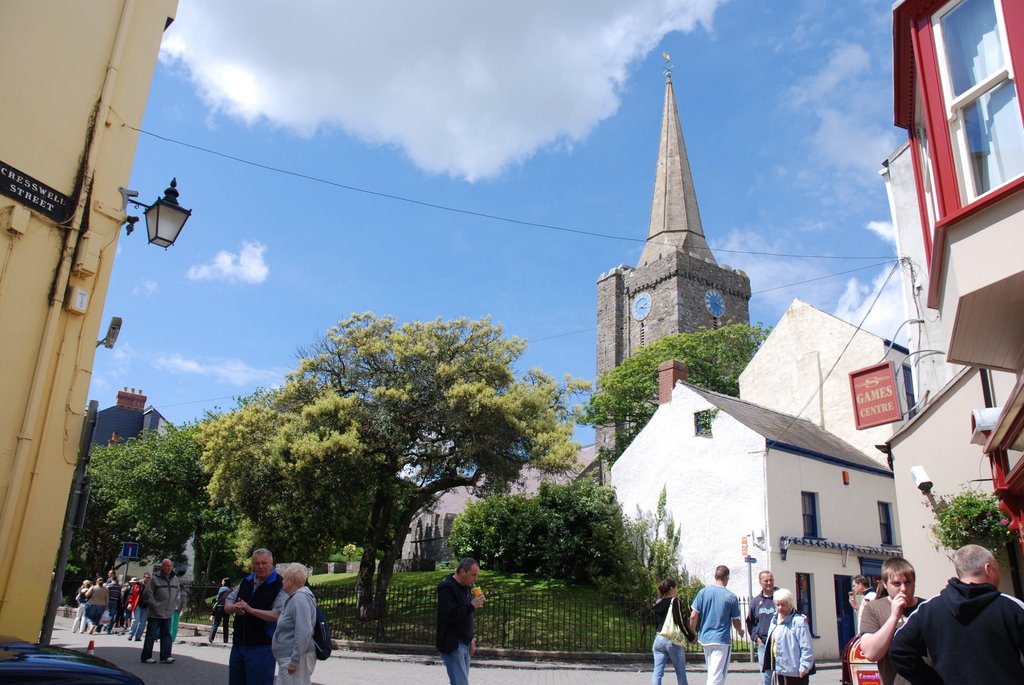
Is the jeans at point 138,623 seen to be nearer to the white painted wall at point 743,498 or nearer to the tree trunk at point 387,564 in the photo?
the tree trunk at point 387,564

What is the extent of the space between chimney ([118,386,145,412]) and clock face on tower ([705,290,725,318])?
45.8 metres

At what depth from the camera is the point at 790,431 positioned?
81.4 ft

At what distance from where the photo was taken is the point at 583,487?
26.4m

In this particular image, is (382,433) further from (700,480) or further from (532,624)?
(700,480)

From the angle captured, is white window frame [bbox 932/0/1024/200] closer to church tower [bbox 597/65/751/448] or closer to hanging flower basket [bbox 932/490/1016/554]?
hanging flower basket [bbox 932/490/1016/554]

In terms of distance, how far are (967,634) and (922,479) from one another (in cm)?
1079

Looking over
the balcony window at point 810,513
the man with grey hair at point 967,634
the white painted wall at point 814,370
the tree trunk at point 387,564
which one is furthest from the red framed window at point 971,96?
the white painted wall at point 814,370

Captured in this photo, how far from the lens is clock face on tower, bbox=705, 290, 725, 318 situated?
219ft

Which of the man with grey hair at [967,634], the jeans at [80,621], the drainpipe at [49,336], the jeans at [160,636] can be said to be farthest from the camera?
the jeans at [80,621]

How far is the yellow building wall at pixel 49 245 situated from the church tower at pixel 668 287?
52.4 m

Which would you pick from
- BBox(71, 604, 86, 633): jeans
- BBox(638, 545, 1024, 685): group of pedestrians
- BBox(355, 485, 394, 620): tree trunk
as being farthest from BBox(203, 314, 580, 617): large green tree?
BBox(638, 545, 1024, 685): group of pedestrians

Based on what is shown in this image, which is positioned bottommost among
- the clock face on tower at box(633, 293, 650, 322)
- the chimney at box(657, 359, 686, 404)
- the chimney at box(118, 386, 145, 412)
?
the chimney at box(657, 359, 686, 404)

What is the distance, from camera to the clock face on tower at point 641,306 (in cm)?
6719

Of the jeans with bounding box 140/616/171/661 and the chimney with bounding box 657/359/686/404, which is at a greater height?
the chimney with bounding box 657/359/686/404
